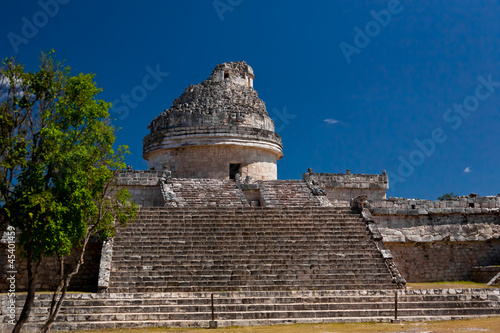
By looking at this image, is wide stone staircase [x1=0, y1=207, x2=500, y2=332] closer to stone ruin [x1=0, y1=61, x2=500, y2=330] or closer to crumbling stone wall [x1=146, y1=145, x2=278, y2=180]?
stone ruin [x1=0, y1=61, x2=500, y2=330]

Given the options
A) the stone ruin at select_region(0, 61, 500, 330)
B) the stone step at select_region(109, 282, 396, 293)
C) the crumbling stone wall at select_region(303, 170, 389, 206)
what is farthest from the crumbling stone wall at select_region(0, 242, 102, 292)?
the crumbling stone wall at select_region(303, 170, 389, 206)

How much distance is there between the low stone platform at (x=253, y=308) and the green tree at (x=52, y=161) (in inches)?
74.1

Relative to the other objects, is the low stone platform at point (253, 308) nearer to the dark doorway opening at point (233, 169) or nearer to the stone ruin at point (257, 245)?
the stone ruin at point (257, 245)

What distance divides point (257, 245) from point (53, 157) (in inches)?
267

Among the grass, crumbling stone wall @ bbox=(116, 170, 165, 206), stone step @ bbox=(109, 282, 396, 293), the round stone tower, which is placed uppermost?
the round stone tower

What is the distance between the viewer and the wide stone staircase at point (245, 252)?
41.2ft

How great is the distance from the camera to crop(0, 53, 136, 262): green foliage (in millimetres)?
8859

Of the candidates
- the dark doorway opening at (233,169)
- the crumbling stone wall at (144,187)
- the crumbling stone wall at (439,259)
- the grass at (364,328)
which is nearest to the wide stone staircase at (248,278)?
the grass at (364,328)

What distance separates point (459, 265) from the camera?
16688 mm

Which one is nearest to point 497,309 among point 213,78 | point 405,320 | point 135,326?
point 405,320

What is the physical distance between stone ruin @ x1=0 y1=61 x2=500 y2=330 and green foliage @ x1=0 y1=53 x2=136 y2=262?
245 cm

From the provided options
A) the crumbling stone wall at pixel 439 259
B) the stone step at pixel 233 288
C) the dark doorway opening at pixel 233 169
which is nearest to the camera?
the stone step at pixel 233 288

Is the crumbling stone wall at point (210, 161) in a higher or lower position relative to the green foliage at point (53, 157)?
higher

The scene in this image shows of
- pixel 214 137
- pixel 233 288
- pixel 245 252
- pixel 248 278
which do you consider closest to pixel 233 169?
pixel 214 137
